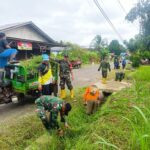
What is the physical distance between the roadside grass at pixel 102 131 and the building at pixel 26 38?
1484 centimetres

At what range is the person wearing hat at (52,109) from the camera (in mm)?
5320

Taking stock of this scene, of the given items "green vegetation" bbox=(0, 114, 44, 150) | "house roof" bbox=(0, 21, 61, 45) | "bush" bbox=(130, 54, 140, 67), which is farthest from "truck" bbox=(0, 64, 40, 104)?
"bush" bbox=(130, 54, 140, 67)

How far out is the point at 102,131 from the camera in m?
4.36

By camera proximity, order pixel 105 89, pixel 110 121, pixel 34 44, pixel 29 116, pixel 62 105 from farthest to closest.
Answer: pixel 34 44 → pixel 105 89 → pixel 29 116 → pixel 62 105 → pixel 110 121

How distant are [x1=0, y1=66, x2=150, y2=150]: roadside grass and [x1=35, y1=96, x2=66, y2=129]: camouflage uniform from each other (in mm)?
241

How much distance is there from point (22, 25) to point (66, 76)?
53.7 feet

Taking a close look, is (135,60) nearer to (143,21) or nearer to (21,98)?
(143,21)

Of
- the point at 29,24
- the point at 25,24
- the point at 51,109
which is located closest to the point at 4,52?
the point at 51,109

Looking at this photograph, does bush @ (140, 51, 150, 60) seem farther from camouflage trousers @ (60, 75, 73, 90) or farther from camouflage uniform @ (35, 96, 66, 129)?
camouflage uniform @ (35, 96, 66, 129)

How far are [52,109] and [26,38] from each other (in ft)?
71.9

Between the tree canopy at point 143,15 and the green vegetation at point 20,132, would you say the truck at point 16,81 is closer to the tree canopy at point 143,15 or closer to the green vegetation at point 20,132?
the green vegetation at point 20,132

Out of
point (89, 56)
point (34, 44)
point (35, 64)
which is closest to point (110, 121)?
point (35, 64)

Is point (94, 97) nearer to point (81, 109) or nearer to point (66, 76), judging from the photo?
point (81, 109)

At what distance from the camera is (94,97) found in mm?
8023
